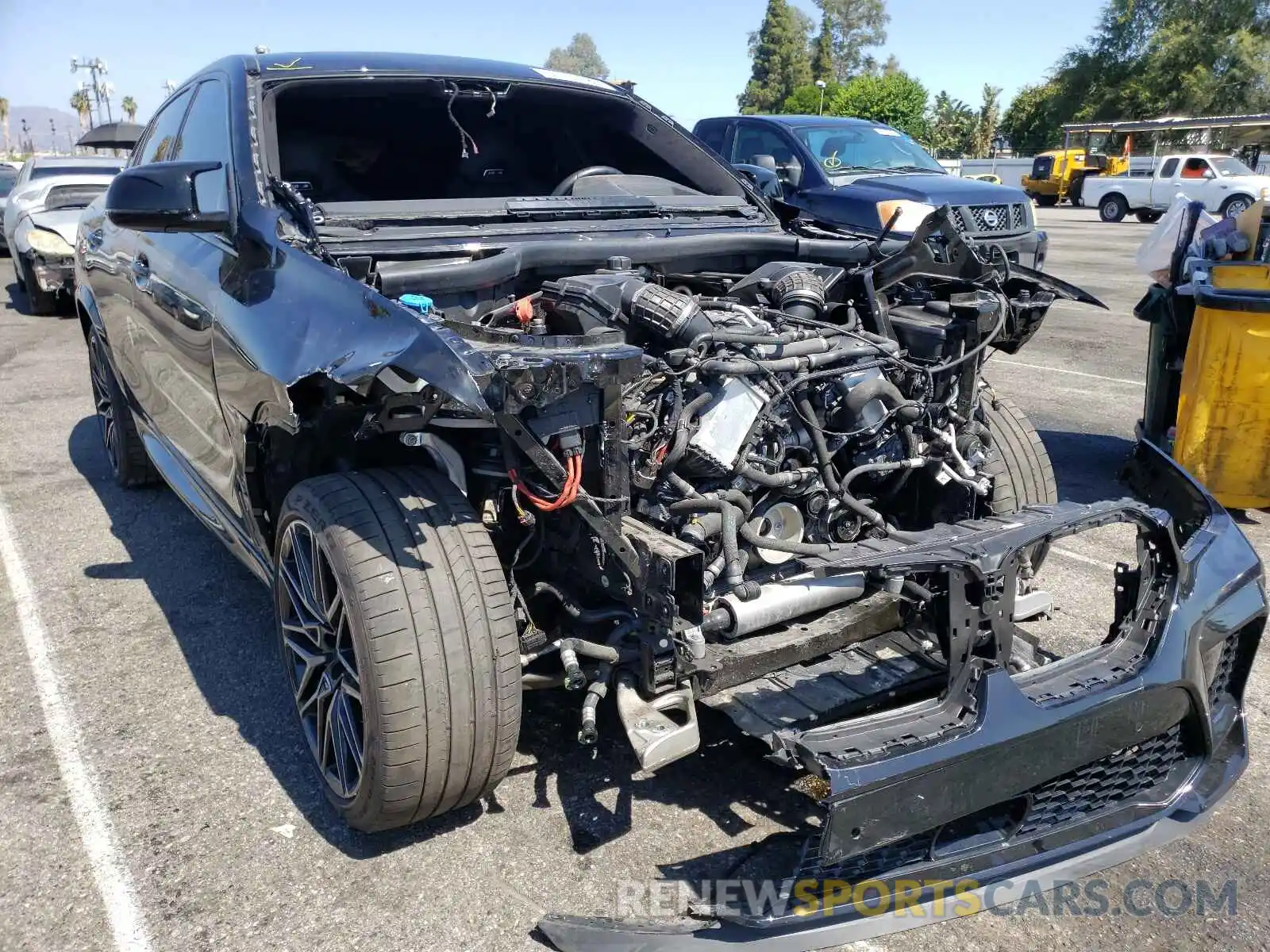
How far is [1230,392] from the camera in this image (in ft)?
15.9

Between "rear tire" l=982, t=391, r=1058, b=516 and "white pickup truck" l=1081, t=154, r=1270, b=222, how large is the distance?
23.4 meters

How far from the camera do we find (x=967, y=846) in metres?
2.18

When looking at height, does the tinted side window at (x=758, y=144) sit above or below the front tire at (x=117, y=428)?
above

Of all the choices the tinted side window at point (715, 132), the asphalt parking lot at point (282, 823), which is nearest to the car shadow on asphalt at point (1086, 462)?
the asphalt parking lot at point (282, 823)

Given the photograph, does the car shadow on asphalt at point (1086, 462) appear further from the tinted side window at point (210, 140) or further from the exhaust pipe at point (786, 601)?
the tinted side window at point (210, 140)

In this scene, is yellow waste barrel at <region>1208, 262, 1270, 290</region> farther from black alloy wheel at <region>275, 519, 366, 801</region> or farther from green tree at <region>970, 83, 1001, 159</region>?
green tree at <region>970, 83, 1001, 159</region>

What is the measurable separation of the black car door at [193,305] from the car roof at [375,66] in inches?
6.2

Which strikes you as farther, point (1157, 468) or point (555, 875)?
point (1157, 468)

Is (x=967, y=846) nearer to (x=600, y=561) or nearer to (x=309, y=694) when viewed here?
(x=600, y=561)

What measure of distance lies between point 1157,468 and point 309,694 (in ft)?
8.19

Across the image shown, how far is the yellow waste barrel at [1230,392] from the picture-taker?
4.74 meters

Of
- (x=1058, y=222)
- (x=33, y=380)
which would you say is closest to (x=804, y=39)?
(x=1058, y=222)

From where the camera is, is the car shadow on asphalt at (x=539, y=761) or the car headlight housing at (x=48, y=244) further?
the car headlight housing at (x=48, y=244)

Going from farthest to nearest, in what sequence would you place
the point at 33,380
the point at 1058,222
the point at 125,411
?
the point at 1058,222 → the point at 33,380 → the point at 125,411
